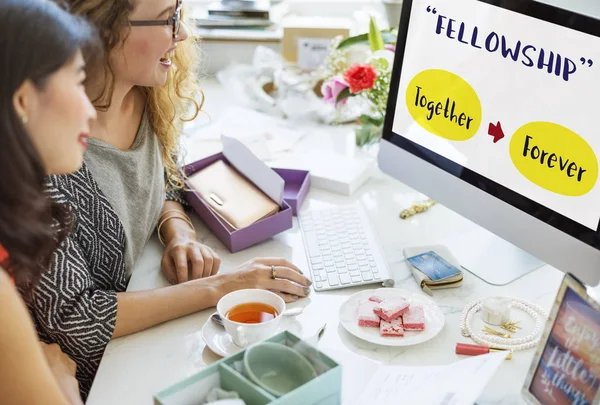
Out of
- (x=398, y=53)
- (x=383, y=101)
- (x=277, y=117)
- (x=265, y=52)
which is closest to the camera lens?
(x=398, y=53)

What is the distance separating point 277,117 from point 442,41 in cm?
85

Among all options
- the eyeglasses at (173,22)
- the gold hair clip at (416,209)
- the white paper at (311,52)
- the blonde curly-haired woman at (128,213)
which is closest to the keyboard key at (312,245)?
the blonde curly-haired woman at (128,213)

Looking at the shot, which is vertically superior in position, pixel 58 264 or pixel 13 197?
pixel 13 197

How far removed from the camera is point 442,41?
1.33 m

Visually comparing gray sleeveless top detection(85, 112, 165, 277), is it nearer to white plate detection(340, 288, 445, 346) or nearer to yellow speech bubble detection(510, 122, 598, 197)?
white plate detection(340, 288, 445, 346)

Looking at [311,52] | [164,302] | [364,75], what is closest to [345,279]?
[164,302]

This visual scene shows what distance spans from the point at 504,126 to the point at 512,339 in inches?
14.1

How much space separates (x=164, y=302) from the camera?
1231 millimetres

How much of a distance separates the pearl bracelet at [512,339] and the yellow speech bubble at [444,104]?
31cm

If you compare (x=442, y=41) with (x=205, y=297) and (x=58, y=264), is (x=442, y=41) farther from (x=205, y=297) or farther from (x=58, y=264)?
(x=58, y=264)

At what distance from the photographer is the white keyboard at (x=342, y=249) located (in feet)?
4.36

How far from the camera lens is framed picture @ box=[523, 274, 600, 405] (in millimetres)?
903

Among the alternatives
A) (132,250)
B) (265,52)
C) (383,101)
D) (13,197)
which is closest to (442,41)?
(383,101)

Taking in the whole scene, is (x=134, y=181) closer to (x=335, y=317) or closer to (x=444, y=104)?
(x=335, y=317)
